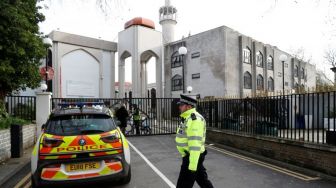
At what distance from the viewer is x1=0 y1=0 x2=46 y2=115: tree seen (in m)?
10.3

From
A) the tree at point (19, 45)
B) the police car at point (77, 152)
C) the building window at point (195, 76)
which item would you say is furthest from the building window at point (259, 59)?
the police car at point (77, 152)

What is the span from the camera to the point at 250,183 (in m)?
6.14

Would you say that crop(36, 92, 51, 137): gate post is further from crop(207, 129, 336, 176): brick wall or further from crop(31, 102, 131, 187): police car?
crop(207, 129, 336, 176): brick wall

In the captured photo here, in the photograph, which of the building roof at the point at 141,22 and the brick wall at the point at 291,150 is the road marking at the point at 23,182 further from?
the building roof at the point at 141,22

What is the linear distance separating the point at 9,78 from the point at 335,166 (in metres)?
11.8

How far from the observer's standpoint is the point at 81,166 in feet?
16.8

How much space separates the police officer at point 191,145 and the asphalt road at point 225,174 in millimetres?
2057

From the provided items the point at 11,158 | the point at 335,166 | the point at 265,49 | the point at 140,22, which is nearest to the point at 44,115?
the point at 11,158

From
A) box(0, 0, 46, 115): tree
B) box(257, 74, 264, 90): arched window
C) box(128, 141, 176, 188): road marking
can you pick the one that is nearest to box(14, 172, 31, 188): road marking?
box(128, 141, 176, 188): road marking

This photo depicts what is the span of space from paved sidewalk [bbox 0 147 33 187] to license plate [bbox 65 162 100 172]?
91.1 inches

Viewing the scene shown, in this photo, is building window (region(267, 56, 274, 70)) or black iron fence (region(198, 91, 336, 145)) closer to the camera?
black iron fence (region(198, 91, 336, 145))

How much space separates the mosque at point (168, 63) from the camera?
29.5 meters

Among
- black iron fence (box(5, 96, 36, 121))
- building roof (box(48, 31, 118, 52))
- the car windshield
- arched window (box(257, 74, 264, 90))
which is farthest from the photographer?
arched window (box(257, 74, 264, 90))

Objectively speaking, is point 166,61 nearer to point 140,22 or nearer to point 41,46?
point 140,22
